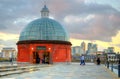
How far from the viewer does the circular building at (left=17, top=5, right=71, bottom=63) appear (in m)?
60.6

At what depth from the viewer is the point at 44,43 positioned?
6081 centimetres

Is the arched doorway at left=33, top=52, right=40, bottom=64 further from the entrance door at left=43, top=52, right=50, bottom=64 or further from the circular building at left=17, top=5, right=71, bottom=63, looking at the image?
the entrance door at left=43, top=52, right=50, bottom=64

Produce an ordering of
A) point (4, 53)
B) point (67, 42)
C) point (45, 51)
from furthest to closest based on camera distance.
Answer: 1. point (4, 53)
2. point (67, 42)
3. point (45, 51)

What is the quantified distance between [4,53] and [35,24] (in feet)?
433

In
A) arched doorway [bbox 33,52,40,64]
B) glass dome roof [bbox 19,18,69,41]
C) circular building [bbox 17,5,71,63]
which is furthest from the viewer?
glass dome roof [bbox 19,18,69,41]

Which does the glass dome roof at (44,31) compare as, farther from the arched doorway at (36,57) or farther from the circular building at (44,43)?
the arched doorway at (36,57)

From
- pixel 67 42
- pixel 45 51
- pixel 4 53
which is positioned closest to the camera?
pixel 45 51

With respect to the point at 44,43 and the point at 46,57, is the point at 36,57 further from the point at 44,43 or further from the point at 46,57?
the point at 44,43

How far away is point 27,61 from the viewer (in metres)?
62.1

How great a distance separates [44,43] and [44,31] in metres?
3.27

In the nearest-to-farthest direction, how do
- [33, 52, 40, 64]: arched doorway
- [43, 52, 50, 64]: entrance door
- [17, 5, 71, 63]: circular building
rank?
[33, 52, 40, 64]: arched doorway, [17, 5, 71, 63]: circular building, [43, 52, 50, 64]: entrance door

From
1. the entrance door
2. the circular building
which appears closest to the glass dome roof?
the circular building

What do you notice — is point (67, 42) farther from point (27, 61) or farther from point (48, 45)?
point (27, 61)

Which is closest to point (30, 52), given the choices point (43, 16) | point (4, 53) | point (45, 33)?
point (45, 33)
